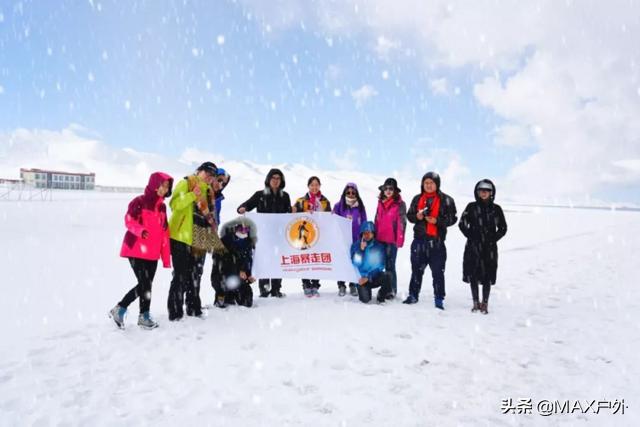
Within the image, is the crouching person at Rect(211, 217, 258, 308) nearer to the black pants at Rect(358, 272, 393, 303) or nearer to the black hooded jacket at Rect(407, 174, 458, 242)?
the black pants at Rect(358, 272, 393, 303)

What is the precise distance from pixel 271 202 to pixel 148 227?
2.55 metres

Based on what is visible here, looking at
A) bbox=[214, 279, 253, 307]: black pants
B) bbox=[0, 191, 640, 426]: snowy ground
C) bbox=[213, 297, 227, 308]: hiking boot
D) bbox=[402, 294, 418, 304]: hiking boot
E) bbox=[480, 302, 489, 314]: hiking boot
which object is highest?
bbox=[214, 279, 253, 307]: black pants

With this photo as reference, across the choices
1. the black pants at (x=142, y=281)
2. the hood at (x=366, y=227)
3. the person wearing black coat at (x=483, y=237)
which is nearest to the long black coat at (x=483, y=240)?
the person wearing black coat at (x=483, y=237)

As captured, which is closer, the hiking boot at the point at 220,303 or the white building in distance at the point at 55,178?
the hiking boot at the point at 220,303

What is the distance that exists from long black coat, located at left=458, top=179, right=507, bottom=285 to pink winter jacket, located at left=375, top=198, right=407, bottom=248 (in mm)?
1089

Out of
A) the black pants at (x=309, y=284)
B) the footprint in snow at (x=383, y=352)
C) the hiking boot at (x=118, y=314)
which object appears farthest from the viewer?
the black pants at (x=309, y=284)

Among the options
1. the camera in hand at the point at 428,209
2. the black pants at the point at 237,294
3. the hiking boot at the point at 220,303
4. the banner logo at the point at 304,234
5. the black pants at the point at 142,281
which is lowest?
the hiking boot at the point at 220,303

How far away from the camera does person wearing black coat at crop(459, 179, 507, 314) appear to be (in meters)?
6.30

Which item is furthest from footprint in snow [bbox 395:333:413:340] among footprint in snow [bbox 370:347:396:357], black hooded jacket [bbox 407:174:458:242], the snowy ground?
black hooded jacket [bbox 407:174:458:242]

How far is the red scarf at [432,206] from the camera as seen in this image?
6497 millimetres

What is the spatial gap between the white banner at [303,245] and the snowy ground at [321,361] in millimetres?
601

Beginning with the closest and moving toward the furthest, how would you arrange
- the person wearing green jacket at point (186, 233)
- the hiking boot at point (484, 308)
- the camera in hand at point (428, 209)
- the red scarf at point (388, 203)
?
1. the person wearing green jacket at point (186, 233)
2. the hiking boot at point (484, 308)
3. the camera in hand at point (428, 209)
4. the red scarf at point (388, 203)

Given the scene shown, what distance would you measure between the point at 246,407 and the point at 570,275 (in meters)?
10.0

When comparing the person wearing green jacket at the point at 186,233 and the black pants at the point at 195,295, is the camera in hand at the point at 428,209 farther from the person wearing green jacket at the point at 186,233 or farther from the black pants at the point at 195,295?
the black pants at the point at 195,295
